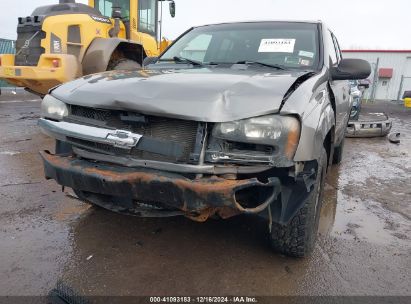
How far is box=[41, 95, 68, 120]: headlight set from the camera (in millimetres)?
2477

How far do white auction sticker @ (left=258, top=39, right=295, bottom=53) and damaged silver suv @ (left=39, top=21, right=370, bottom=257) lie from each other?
564 millimetres

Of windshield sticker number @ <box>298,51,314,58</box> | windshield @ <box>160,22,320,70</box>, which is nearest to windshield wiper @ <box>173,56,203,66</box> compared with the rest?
windshield @ <box>160,22,320,70</box>

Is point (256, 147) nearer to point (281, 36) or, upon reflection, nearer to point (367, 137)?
point (281, 36)

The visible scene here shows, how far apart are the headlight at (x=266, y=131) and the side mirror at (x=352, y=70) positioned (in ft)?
4.28

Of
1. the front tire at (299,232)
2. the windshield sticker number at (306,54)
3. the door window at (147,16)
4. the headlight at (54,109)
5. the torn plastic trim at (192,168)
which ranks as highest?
the door window at (147,16)

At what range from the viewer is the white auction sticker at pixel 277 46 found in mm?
3125

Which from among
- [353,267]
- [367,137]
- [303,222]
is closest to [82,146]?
[303,222]

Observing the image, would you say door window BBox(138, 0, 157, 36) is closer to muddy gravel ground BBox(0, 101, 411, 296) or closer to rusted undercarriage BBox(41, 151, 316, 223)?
muddy gravel ground BBox(0, 101, 411, 296)

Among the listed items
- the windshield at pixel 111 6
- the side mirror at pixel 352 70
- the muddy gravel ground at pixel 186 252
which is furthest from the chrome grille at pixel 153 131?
the windshield at pixel 111 6

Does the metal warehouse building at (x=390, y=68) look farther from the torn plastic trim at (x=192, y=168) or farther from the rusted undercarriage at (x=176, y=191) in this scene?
the torn plastic trim at (x=192, y=168)

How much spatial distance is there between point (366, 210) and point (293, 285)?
168cm

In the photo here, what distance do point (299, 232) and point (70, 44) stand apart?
5.55 m

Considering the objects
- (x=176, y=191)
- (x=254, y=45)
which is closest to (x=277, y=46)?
(x=254, y=45)

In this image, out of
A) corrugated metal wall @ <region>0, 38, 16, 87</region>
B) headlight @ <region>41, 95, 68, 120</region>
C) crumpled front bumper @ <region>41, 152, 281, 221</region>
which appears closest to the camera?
crumpled front bumper @ <region>41, 152, 281, 221</region>
